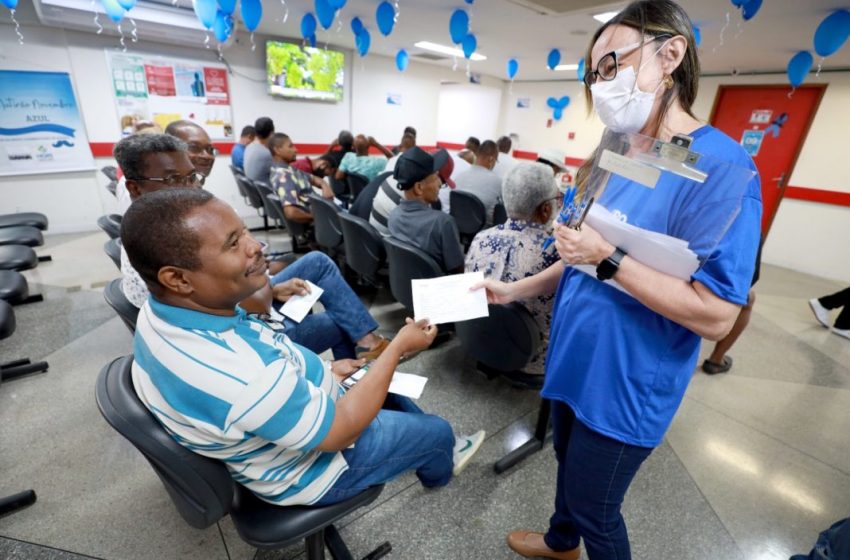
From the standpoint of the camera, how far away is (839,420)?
2176 mm

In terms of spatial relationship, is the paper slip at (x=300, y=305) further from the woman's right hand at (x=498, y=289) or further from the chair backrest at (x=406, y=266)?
the woman's right hand at (x=498, y=289)

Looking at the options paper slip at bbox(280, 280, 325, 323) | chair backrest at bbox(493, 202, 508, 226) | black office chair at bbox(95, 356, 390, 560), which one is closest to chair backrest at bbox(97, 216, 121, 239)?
paper slip at bbox(280, 280, 325, 323)

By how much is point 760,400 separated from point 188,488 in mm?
2960

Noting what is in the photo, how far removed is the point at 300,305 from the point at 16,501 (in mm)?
1240

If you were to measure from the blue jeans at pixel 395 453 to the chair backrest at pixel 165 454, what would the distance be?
24cm

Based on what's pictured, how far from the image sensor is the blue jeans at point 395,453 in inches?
37.6

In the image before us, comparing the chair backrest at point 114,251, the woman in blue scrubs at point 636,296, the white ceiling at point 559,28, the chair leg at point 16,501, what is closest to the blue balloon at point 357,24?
the white ceiling at point 559,28

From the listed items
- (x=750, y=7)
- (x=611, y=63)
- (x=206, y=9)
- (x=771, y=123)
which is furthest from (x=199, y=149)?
(x=771, y=123)

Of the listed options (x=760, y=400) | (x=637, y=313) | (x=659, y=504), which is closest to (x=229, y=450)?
(x=637, y=313)

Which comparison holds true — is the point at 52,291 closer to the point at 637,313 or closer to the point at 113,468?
the point at 113,468

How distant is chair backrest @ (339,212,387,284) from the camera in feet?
7.93

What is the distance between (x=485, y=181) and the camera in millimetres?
3721

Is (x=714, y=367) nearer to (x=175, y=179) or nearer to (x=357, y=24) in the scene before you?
(x=175, y=179)

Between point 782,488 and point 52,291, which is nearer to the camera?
point 782,488
